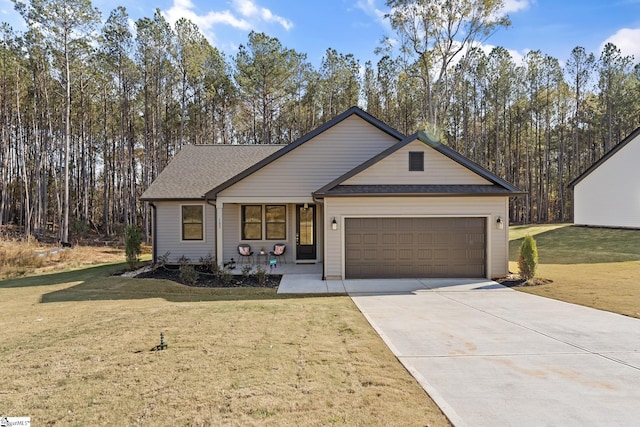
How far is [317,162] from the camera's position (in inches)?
489

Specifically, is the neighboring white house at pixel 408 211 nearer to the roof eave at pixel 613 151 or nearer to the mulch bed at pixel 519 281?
the mulch bed at pixel 519 281

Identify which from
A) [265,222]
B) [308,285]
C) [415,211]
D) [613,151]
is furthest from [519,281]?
[613,151]

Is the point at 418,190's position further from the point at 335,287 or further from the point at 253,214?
the point at 253,214

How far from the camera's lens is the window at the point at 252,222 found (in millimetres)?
13555

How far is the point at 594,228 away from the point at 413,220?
58.4 ft

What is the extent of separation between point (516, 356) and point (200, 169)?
13.8m

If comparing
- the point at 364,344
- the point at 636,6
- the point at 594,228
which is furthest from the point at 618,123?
the point at 364,344

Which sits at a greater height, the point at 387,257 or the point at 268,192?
the point at 268,192

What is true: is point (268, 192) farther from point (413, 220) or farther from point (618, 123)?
point (618, 123)

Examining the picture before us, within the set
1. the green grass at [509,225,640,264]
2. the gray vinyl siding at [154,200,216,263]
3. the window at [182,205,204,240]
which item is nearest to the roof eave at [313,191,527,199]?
the gray vinyl siding at [154,200,216,263]

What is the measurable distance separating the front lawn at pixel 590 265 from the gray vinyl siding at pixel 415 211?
1.82 m

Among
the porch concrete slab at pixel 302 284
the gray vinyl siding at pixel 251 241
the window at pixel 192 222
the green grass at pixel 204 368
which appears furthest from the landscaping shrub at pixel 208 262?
the green grass at pixel 204 368

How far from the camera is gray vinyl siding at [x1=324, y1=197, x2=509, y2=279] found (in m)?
10.5

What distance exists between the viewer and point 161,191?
44.1 ft
